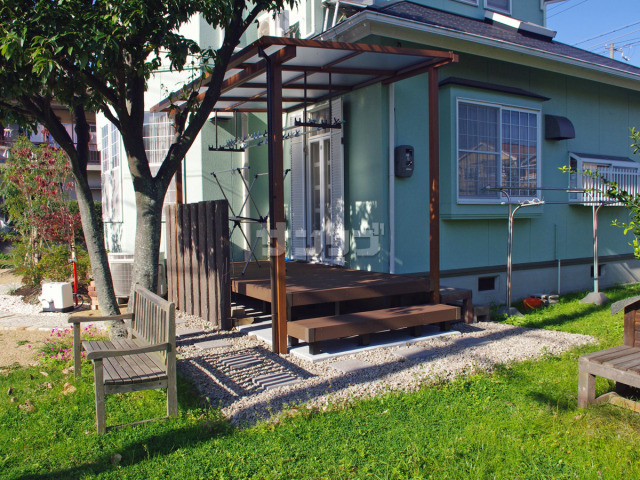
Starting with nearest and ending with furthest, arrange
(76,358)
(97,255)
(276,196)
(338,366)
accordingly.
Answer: (76,358) < (338,366) < (276,196) < (97,255)

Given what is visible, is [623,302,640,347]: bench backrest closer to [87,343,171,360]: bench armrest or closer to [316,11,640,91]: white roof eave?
[87,343,171,360]: bench armrest

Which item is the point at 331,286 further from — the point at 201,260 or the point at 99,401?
the point at 99,401

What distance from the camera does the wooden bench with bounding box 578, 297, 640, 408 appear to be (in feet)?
12.5

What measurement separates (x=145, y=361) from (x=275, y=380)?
3.63 feet

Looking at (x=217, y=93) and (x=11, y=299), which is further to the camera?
(x=11, y=299)

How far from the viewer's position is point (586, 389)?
157 inches

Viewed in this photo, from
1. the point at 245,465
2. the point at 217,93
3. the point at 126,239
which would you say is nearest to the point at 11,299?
the point at 126,239

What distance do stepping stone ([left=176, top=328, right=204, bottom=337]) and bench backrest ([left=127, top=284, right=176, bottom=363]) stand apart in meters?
0.99

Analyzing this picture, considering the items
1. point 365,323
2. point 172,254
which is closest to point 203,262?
point 172,254

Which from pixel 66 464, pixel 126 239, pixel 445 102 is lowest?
pixel 66 464

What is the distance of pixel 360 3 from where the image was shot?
322 inches

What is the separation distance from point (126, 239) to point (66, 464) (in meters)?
7.85

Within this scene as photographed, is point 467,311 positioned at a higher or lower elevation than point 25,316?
higher

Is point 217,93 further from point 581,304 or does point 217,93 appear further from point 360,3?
point 581,304
